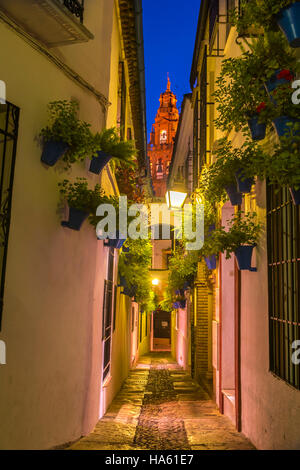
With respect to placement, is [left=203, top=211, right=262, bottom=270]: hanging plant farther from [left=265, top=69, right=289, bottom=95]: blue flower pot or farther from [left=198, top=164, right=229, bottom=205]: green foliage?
[left=265, top=69, right=289, bottom=95]: blue flower pot

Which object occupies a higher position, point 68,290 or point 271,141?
point 271,141

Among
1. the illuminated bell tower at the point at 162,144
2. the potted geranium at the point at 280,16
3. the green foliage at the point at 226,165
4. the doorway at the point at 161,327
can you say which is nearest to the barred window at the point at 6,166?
the green foliage at the point at 226,165

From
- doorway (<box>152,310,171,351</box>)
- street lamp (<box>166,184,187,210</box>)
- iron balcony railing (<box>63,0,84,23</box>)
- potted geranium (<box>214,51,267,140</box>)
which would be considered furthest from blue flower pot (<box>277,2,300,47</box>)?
doorway (<box>152,310,171,351</box>)

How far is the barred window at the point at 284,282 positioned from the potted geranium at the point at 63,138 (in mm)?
2433

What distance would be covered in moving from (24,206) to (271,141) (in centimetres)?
312

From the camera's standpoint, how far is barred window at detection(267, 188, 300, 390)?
4617 millimetres

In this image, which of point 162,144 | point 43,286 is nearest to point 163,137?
point 162,144

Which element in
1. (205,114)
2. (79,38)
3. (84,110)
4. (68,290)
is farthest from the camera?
(205,114)

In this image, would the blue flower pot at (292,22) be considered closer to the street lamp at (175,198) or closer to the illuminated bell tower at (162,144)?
the street lamp at (175,198)

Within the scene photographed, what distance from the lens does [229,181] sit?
19.6ft

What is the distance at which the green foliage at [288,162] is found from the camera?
3.69 metres

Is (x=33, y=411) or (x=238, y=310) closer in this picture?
(x=33, y=411)

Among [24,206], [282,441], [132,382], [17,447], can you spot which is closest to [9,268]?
[24,206]
